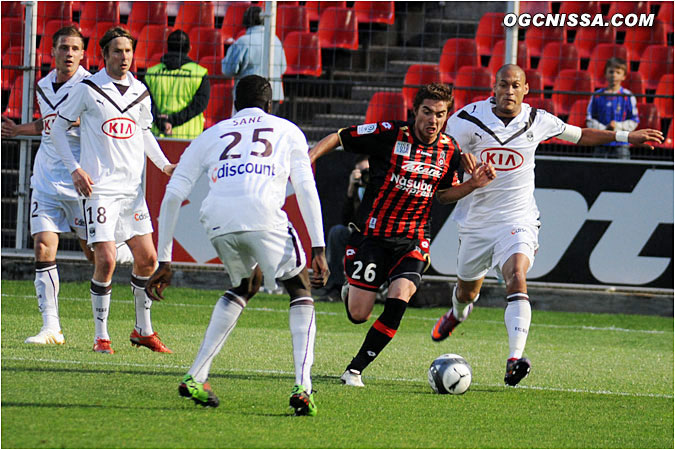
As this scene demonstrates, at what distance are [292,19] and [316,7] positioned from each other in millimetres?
485

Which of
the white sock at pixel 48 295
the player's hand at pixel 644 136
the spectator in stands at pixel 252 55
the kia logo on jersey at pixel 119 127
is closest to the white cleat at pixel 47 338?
the white sock at pixel 48 295

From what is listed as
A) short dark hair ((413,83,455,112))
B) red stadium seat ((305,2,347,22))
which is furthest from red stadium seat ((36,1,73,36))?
short dark hair ((413,83,455,112))

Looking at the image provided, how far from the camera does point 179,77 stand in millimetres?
13016

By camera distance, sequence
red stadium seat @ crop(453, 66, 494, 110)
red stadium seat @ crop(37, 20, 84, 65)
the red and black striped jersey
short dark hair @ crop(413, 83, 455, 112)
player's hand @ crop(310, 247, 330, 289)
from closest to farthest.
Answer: player's hand @ crop(310, 247, 330, 289) → short dark hair @ crop(413, 83, 455, 112) → the red and black striped jersey → red stadium seat @ crop(453, 66, 494, 110) → red stadium seat @ crop(37, 20, 84, 65)

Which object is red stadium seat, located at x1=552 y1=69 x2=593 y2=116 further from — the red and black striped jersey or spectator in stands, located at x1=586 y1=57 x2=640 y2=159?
the red and black striped jersey

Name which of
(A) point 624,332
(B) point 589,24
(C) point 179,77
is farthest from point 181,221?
(B) point 589,24

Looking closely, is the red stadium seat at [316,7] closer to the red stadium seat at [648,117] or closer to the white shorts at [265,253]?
the red stadium seat at [648,117]

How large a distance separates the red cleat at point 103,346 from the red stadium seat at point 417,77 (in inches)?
293

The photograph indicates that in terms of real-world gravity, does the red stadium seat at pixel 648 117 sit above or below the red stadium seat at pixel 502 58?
below

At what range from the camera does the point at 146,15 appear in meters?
15.3

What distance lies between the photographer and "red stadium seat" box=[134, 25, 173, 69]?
14195 mm

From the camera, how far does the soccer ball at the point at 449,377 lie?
6.72m

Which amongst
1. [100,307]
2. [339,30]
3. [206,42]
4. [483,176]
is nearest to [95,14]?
[206,42]

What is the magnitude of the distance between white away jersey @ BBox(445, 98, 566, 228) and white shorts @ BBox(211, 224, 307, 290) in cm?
253
